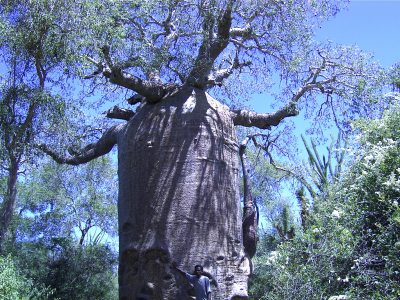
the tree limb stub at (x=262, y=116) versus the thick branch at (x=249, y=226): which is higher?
the tree limb stub at (x=262, y=116)

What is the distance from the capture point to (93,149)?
6199mm

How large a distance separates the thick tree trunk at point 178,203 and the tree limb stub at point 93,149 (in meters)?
0.65

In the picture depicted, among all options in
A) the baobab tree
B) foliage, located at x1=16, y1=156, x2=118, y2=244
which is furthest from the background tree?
the baobab tree

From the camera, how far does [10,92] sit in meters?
5.46

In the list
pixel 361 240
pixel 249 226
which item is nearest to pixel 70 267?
pixel 249 226

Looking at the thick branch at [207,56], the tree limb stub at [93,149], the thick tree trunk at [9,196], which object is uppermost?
the thick branch at [207,56]

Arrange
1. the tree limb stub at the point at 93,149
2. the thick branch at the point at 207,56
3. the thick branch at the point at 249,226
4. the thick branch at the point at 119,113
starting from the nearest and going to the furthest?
the thick branch at the point at 249,226 < the thick branch at the point at 207,56 < the thick branch at the point at 119,113 < the tree limb stub at the point at 93,149

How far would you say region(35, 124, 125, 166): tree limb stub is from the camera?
5.94 m

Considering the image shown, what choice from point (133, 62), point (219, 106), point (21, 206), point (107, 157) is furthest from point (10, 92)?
point (21, 206)

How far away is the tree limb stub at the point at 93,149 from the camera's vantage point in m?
5.94

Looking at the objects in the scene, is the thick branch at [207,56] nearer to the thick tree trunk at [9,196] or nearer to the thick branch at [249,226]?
the thick branch at [249,226]

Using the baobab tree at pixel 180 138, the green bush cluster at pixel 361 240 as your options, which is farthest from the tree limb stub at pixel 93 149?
the green bush cluster at pixel 361 240

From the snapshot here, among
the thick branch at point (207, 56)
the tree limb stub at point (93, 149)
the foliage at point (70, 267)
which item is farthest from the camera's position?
the foliage at point (70, 267)

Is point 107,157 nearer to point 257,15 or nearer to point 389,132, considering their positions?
point 257,15
